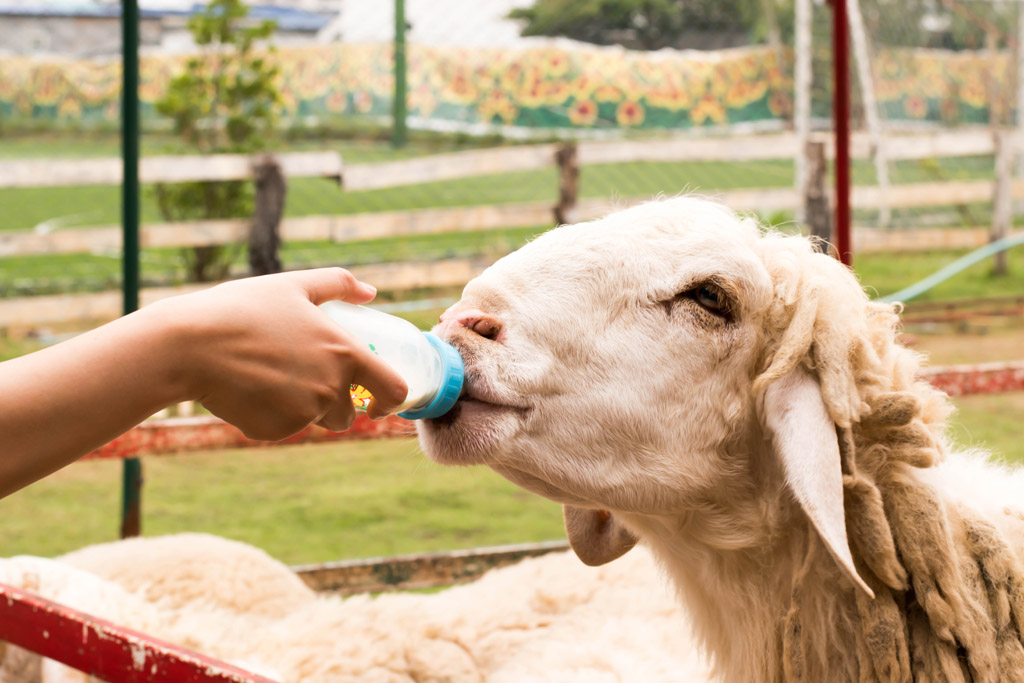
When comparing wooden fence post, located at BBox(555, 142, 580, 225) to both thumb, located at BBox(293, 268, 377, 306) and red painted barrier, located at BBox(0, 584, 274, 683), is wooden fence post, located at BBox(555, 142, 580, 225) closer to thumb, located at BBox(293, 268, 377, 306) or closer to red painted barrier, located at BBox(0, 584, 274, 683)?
red painted barrier, located at BBox(0, 584, 274, 683)

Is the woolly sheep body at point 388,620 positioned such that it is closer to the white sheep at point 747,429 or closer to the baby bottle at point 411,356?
the white sheep at point 747,429

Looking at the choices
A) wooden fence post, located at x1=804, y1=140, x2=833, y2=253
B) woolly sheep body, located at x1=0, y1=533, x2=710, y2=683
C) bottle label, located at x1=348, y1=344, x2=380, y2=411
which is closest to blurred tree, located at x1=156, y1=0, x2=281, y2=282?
wooden fence post, located at x1=804, y1=140, x2=833, y2=253

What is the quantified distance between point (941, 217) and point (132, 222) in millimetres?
12956

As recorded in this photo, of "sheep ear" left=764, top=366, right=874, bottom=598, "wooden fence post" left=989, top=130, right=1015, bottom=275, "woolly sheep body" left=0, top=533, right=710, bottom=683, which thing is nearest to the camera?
"sheep ear" left=764, top=366, right=874, bottom=598

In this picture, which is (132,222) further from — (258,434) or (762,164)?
(762,164)

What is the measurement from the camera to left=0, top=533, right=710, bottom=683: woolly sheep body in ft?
6.43

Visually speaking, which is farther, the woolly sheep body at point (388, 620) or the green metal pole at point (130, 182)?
the green metal pole at point (130, 182)

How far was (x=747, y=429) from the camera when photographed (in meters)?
1.44

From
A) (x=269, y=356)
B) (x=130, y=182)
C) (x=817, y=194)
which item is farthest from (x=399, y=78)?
(x=269, y=356)

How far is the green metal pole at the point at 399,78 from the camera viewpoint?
43.8 feet

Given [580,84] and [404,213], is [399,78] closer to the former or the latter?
[580,84]

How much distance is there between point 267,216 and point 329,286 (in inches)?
325

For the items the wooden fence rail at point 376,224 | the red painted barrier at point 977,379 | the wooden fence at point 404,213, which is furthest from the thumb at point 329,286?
the wooden fence rail at point 376,224

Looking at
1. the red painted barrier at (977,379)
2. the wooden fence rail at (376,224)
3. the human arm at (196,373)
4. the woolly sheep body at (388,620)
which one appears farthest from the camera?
the wooden fence rail at (376,224)
